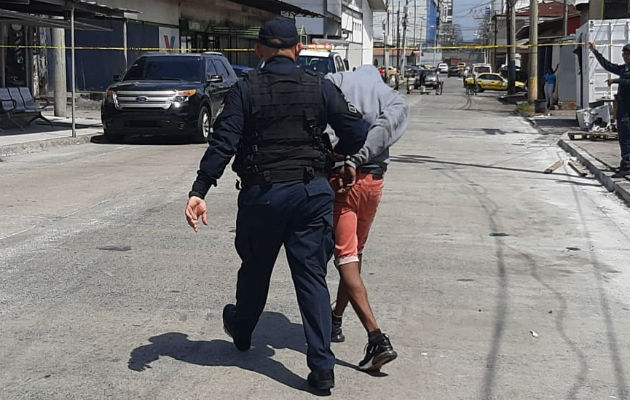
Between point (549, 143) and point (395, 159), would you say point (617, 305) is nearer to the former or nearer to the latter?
point (395, 159)

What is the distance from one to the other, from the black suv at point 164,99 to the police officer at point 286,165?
13750 mm

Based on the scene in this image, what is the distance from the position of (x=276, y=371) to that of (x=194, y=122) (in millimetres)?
14309

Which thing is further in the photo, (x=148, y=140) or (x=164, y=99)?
(x=148, y=140)

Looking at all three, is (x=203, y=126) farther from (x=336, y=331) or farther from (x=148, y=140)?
(x=336, y=331)

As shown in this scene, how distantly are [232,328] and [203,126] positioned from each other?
14567 mm

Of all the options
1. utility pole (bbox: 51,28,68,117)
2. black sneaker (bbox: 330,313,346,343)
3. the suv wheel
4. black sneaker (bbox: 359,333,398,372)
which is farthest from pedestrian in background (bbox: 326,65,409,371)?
utility pole (bbox: 51,28,68,117)

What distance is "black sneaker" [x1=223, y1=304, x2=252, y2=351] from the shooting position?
532 centimetres

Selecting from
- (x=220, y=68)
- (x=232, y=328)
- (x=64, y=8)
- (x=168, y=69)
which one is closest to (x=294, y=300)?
(x=232, y=328)

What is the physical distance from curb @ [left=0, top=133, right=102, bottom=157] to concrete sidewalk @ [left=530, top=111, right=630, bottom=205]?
33.4ft

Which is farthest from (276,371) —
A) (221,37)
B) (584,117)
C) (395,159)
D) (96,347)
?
(221,37)

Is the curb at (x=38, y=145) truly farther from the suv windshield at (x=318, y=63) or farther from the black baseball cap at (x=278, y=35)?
the black baseball cap at (x=278, y=35)

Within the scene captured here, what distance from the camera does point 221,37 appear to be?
43281mm

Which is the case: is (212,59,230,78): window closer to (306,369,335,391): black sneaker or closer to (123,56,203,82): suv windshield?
(123,56,203,82): suv windshield

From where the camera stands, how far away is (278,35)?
477 centimetres
